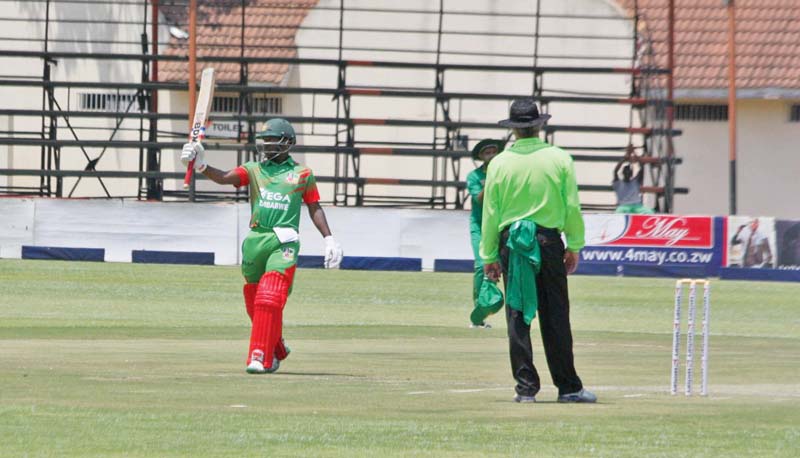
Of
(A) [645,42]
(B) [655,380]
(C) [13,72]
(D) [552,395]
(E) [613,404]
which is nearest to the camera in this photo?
→ (E) [613,404]

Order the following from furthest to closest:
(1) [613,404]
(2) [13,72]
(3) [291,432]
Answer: (2) [13,72] → (1) [613,404] → (3) [291,432]

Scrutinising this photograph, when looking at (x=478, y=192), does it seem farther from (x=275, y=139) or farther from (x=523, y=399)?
(x=523, y=399)

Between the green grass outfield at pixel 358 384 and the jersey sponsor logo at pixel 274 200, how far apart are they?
1.26m

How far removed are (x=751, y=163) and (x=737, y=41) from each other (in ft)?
11.1

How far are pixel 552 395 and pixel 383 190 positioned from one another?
30.1 metres

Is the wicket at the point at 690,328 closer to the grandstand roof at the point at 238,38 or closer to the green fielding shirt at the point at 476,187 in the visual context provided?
the green fielding shirt at the point at 476,187

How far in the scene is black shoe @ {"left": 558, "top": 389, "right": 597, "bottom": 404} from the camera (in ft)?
33.1

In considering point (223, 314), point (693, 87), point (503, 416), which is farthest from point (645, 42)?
point (503, 416)

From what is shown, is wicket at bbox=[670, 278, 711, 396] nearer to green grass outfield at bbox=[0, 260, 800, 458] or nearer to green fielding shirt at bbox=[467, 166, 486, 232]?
green grass outfield at bbox=[0, 260, 800, 458]

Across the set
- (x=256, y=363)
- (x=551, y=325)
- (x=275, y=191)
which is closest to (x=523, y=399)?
(x=551, y=325)

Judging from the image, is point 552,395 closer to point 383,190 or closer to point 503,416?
point 503,416

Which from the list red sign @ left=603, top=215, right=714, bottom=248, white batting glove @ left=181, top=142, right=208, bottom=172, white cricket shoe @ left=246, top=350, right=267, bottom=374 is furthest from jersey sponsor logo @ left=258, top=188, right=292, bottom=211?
red sign @ left=603, top=215, right=714, bottom=248

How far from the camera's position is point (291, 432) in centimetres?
816

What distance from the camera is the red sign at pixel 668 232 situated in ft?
99.5
